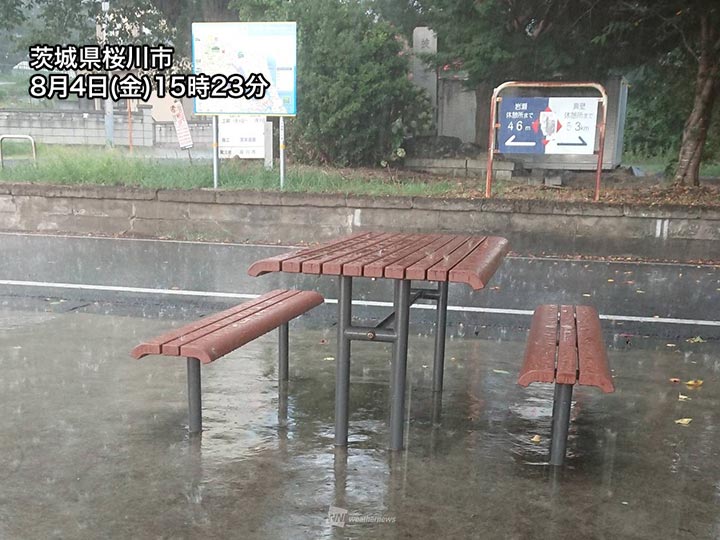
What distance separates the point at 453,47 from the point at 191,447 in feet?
31.4

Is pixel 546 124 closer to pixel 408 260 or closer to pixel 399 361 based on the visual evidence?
pixel 408 260

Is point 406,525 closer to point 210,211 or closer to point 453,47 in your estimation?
point 210,211

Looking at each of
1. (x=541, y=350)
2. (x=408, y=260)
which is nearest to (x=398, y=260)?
(x=408, y=260)

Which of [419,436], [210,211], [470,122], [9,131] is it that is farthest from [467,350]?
[9,131]

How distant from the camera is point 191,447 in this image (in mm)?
3668

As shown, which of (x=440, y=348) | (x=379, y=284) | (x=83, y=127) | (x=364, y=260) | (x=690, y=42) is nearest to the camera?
(x=364, y=260)

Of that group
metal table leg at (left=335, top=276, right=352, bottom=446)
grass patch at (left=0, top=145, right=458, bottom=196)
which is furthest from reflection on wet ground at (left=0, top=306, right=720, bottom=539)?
grass patch at (left=0, top=145, right=458, bottom=196)

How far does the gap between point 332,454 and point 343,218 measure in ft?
22.5

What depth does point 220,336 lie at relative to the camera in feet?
12.2

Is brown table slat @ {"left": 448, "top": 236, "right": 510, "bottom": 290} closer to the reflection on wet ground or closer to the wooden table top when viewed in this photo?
the wooden table top

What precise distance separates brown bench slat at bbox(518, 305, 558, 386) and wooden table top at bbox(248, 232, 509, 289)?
0.43 m

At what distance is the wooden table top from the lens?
3.36 metres

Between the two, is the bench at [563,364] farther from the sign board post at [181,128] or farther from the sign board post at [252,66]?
the sign board post at [181,128]

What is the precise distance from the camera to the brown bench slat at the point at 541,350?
328 centimetres
